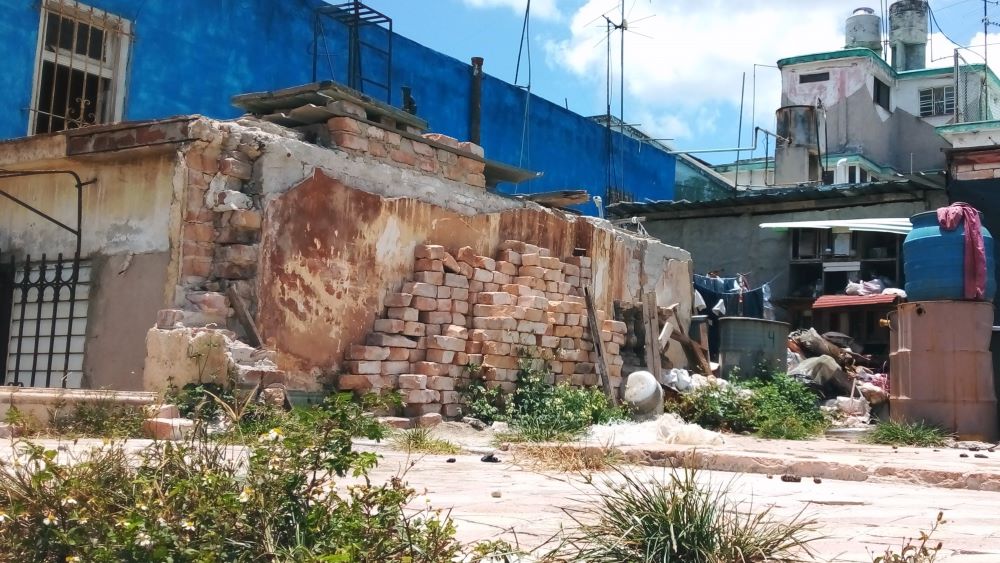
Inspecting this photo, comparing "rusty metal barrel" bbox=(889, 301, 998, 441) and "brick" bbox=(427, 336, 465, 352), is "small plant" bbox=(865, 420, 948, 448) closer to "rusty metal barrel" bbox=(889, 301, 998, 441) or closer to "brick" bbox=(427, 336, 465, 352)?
"rusty metal barrel" bbox=(889, 301, 998, 441)

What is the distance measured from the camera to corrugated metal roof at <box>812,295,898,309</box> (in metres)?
16.7

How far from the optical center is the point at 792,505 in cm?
454

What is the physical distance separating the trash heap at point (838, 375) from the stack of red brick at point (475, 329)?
3397 millimetres

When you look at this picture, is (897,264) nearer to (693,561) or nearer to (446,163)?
(446,163)

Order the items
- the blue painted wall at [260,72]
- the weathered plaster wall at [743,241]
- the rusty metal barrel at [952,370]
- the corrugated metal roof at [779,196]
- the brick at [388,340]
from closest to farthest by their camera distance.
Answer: the brick at [388,340] < the rusty metal barrel at [952,370] < the blue painted wall at [260,72] < the corrugated metal roof at [779,196] < the weathered plaster wall at [743,241]

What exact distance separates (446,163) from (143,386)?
3811mm

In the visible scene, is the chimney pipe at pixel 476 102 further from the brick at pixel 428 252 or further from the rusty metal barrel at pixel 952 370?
the rusty metal barrel at pixel 952 370

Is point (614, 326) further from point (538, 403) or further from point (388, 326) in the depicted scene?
point (388, 326)

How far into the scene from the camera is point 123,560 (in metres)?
2.91

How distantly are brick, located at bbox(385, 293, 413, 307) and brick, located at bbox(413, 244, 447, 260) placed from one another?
1.61 feet

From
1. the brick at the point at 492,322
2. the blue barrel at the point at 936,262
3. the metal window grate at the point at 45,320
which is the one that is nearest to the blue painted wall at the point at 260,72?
the metal window grate at the point at 45,320

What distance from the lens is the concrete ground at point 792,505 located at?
3463mm

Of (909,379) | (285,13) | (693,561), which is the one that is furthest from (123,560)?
(285,13)

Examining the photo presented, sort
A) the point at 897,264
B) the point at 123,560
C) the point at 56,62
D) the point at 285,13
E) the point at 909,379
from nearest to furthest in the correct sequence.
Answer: the point at 123,560 → the point at 909,379 → the point at 56,62 → the point at 285,13 → the point at 897,264
